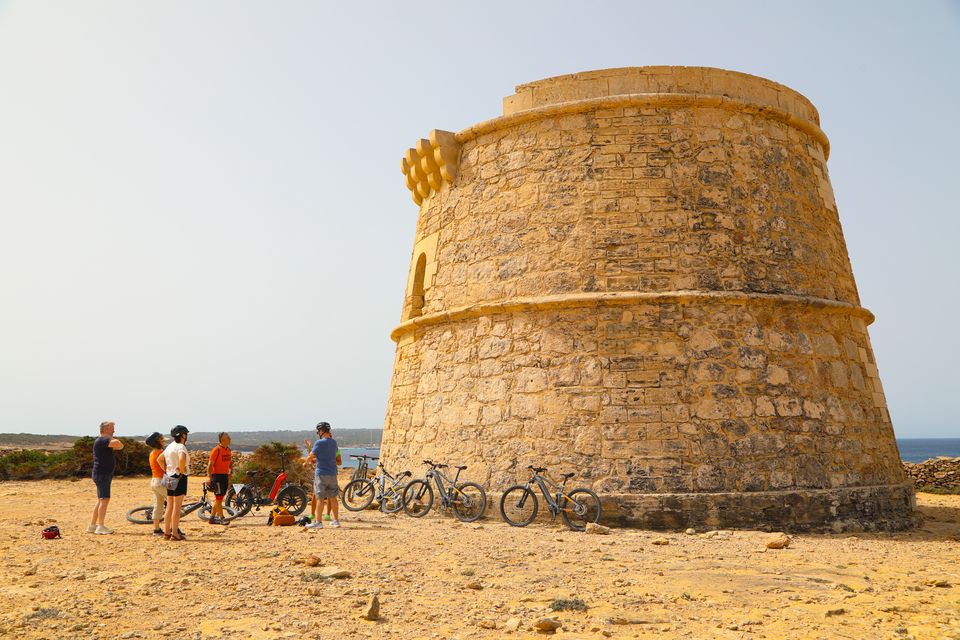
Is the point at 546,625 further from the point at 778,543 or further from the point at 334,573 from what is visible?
the point at 778,543

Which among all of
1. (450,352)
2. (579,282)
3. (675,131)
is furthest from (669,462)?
(675,131)

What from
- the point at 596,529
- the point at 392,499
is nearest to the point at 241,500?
the point at 392,499

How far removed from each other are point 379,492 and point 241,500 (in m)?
1.71

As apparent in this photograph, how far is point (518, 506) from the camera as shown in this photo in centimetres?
756

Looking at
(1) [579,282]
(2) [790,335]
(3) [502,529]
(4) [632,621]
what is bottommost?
(4) [632,621]

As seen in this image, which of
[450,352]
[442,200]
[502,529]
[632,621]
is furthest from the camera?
[442,200]

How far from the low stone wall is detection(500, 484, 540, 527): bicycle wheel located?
10539mm

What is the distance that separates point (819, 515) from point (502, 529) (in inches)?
128

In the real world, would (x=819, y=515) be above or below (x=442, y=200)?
below

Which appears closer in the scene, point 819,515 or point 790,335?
point 819,515

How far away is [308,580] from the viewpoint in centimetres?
486

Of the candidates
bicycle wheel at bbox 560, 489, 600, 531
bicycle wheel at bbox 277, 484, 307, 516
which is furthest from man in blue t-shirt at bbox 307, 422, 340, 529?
bicycle wheel at bbox 560, 489, 600, 531

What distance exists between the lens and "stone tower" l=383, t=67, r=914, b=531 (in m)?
7.46

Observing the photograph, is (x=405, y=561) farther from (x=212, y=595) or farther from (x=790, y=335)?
(x=790, y=335)
